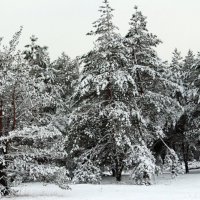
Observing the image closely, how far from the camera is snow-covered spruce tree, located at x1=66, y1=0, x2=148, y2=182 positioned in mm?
26609

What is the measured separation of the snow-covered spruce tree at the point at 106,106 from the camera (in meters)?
26.6

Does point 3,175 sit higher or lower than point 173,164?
lower

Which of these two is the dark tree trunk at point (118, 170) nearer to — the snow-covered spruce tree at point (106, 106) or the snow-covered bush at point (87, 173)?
the snow-covered spruce tree at point (106, 106)

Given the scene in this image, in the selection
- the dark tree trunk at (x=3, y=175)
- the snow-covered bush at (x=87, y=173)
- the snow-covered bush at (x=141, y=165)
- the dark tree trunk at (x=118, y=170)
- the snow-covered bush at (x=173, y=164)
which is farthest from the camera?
the snow-covered bush at (x=173, y=164)

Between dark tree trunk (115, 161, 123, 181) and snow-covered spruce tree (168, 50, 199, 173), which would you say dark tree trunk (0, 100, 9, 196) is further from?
snow-covered spruce tree (168, 50, 199, 173)

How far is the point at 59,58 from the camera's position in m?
50.8

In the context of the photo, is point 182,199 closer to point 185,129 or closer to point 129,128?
point 129,128

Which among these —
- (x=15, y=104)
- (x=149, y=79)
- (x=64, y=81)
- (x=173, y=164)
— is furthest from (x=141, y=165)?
(x=64, y=81)

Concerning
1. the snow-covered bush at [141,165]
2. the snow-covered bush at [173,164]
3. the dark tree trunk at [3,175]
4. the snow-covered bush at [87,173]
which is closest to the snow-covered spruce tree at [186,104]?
the snow-covered bush at [173,164]

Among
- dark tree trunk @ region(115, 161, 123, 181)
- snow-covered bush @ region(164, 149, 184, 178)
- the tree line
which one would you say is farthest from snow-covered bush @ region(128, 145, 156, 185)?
snow-covered bush @ region(164, 149, 184, 178)

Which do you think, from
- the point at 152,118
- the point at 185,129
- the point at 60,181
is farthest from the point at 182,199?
the point at 185,129

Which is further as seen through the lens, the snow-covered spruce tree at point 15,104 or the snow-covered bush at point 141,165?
the snow-covered bush at point 141,165

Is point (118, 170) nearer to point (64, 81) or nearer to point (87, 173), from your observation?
point (87, 173)

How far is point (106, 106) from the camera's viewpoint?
2711 centimetres
